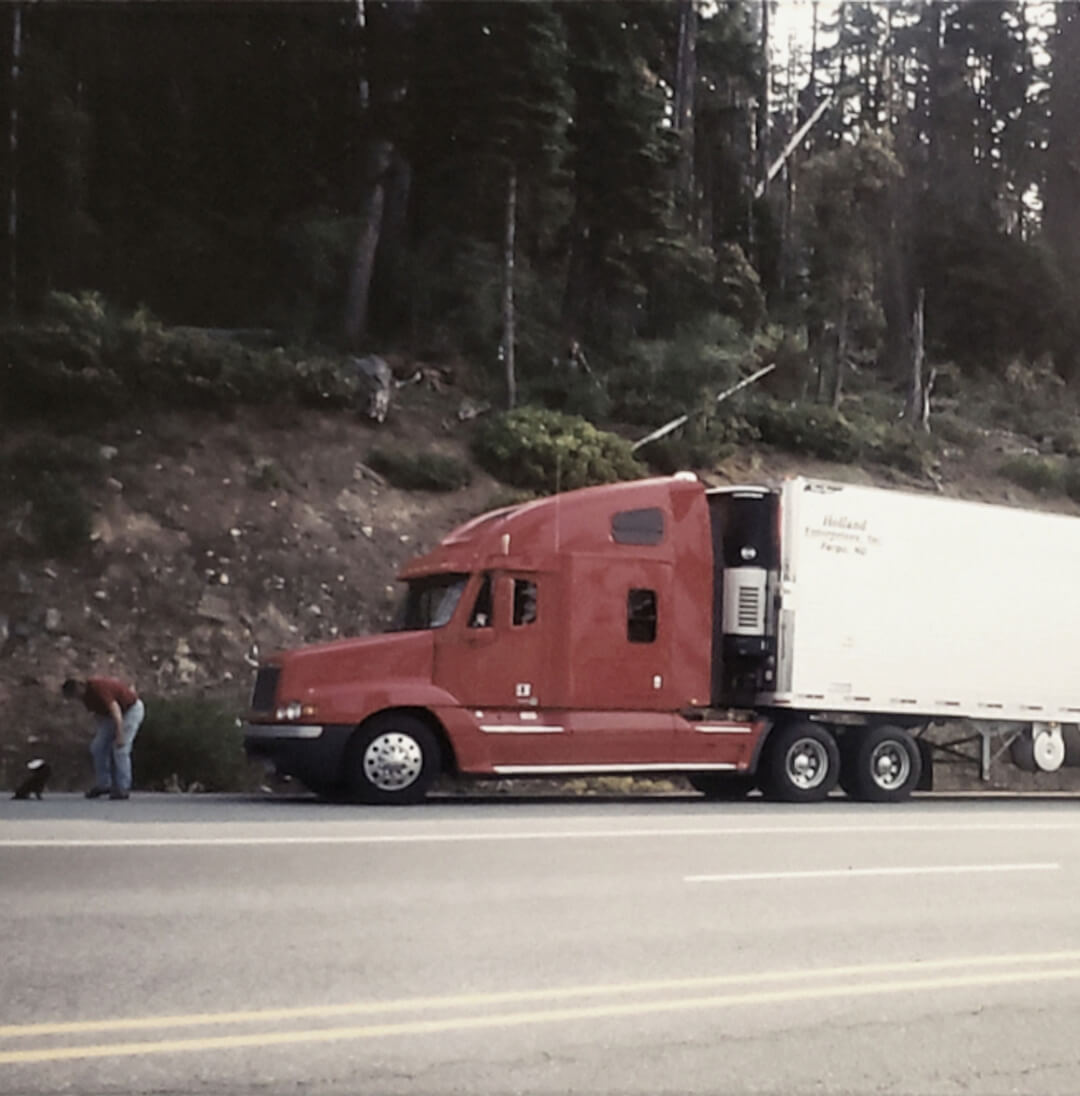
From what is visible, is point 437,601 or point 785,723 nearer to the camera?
point 437,601

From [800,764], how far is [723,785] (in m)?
1.32

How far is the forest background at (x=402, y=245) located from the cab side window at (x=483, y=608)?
25.5ft

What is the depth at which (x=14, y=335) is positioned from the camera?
27531 millimetres

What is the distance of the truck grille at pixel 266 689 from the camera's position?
16.4 meters

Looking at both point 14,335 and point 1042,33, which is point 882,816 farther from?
point 1042,33

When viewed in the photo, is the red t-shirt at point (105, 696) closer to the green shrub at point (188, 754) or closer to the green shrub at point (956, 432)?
the green shrub at point (188, 754)

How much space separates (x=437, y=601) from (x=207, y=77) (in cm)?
2154

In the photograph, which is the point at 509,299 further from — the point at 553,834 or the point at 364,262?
the point at 553,834

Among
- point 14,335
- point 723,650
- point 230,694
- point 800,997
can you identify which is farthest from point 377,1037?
point 14,335

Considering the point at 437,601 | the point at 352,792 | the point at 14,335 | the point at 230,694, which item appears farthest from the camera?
the point at 14,335

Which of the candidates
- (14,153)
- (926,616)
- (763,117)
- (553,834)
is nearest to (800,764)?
(926,616)

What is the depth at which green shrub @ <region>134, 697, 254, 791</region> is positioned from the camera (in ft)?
61.1

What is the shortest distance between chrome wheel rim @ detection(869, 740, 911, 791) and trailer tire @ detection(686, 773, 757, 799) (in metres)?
1.46

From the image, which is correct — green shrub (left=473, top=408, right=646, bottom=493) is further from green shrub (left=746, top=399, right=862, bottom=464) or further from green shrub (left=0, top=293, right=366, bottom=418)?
green shrub (left=746, top=399, right=862, bottom=464)
